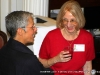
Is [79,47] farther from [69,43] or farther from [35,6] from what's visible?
[35,6]

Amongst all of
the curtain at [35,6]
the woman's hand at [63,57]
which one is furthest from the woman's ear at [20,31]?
the curtain at [35,6]

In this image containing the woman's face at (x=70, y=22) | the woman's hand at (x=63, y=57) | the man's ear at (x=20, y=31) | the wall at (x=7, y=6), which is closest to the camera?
the man's ear at (x=20, y=31)

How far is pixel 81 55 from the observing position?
2277 millimetres

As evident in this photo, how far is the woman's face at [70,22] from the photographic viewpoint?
2.21 m

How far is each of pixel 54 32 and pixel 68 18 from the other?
20 cm

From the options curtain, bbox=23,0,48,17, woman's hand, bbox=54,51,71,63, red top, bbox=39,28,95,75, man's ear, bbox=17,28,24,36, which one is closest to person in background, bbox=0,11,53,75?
man's ear, bbox=17,28,24,36

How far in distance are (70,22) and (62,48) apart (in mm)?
253

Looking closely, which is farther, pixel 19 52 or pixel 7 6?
pixel 7 6

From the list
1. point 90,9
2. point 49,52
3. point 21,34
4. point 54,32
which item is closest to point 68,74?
point 49,52

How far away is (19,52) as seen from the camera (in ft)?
5.69

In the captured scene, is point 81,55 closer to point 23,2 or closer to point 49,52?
point 49,52

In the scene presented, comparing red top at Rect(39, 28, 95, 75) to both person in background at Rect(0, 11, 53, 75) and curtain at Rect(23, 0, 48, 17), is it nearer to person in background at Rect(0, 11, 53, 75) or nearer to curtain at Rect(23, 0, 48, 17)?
person in background at Rect(0, 11, 53, 75)

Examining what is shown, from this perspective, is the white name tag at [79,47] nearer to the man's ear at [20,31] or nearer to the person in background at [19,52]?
the person in background at [19,52]

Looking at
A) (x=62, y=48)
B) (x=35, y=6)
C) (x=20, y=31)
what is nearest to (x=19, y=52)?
(x=20, y=31)
